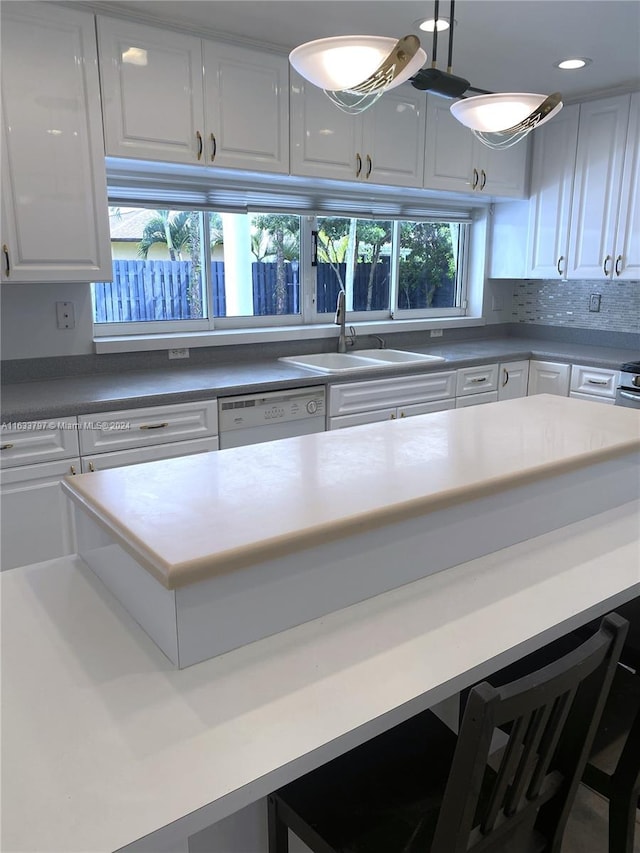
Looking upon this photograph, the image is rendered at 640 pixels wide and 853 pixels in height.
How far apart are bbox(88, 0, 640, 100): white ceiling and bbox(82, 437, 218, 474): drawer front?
5.82ft

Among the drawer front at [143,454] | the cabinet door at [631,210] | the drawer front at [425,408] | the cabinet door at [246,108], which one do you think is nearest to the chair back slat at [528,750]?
the drawer front at [143,454]

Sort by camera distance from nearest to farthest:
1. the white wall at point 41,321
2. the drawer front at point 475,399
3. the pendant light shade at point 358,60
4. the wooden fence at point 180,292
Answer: the pendant light shade at point 358,60, the white wall at point 41,321, the wooden fence at point 180,292, the drawer front at point 475,399

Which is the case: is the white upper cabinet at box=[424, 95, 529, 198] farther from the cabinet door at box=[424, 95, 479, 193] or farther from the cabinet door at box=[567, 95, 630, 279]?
the cabinet door at box=[567, 95, 630, 279]

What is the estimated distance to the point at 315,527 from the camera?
45.8 inches

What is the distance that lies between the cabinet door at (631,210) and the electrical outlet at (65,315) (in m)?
3.08

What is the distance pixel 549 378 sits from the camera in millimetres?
3982

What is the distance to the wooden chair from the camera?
0.86 meters

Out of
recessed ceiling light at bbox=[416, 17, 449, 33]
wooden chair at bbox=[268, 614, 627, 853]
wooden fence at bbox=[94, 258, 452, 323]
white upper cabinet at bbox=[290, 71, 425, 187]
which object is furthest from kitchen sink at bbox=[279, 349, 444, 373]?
wooden chair at bbox=[268, 614, 627, 853]

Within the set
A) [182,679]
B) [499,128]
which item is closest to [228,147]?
[499,128]

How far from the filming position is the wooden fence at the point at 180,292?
3.25 metres

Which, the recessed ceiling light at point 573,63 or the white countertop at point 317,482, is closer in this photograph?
the white countertop at point 317,482

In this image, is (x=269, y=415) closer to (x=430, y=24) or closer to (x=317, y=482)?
(x=317, y=482)

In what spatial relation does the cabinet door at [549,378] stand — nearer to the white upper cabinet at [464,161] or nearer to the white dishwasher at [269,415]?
the white upper cabinet at [464,161]

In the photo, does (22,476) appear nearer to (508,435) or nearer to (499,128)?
(508,435)
